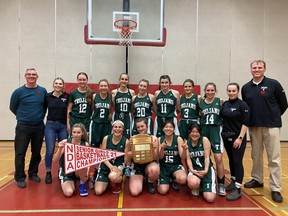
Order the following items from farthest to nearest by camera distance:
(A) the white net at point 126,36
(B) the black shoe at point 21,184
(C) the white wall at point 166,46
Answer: (C) the white wall at point 166,46 → (A) the white net at point 126,36 → (B) the black shoe at point 21,184

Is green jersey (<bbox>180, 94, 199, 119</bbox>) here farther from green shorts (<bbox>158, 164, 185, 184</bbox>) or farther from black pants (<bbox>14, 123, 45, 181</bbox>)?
black pants (<bbox>14, 123, 45, 181</bbox>)

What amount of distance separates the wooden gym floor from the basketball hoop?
453 centimetres

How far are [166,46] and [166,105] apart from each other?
18.9 ft

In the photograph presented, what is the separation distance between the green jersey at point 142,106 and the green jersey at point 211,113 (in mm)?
1125

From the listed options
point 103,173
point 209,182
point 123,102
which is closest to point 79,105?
point 123,102

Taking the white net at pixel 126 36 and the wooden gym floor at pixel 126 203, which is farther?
the white net at pixel 126 36

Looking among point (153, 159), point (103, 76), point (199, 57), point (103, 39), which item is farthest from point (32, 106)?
point (199, 57)

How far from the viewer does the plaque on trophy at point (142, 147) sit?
4.27m

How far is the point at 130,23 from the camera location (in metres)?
8.22

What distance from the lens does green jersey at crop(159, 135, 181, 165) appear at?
4.54 metres

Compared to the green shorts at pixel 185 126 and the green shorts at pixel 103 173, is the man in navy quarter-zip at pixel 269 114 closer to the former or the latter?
the green shorts at pixel 185 126

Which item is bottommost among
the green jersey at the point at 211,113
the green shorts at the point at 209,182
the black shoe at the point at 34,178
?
the black shoe at the point at 34,178

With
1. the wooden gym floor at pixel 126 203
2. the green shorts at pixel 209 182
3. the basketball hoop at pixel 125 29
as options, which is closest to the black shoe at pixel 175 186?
the wooden gym floor at pixel 126 203

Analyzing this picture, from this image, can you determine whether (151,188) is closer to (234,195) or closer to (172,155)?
(172,155)
